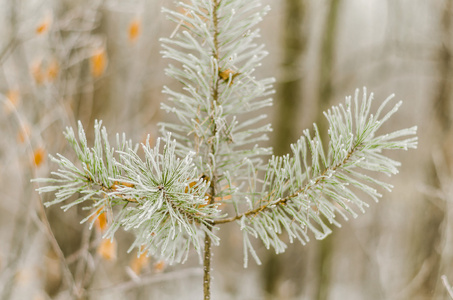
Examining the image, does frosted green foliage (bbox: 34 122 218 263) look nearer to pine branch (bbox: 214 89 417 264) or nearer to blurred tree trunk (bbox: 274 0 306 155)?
pine branch (bbox: 214 89 417 264)

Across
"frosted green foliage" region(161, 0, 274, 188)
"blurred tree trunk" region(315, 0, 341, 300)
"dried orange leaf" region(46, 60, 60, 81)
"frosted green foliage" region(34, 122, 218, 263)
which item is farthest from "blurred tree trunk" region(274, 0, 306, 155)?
"frosted green foliage" region(34, 122, 218, 263)

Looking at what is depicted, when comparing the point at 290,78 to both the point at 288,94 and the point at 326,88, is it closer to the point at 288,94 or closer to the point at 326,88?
the point at 288,94

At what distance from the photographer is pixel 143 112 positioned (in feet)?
9.52

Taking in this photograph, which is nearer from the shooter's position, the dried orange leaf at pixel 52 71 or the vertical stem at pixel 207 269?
the vertical stem at pixel 207 269

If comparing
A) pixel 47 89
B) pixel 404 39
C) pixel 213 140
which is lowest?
pixel 213 140

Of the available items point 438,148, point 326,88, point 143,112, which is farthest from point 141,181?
point 326,88

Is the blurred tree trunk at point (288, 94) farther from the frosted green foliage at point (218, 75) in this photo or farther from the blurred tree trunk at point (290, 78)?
the frosted green foliage at point (218, 75)

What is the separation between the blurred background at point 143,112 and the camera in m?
1.74

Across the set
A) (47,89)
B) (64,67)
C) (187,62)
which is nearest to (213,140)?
→ (187,62)

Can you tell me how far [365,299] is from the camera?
4301mm

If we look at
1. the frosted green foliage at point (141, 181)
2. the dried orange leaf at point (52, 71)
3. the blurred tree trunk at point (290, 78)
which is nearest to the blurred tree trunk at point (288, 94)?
the blurred tree trunk at point (290, 78)

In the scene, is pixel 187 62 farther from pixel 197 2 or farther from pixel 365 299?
pixel 365 299

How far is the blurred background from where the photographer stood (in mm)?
1743

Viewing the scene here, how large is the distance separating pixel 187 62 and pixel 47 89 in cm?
122
